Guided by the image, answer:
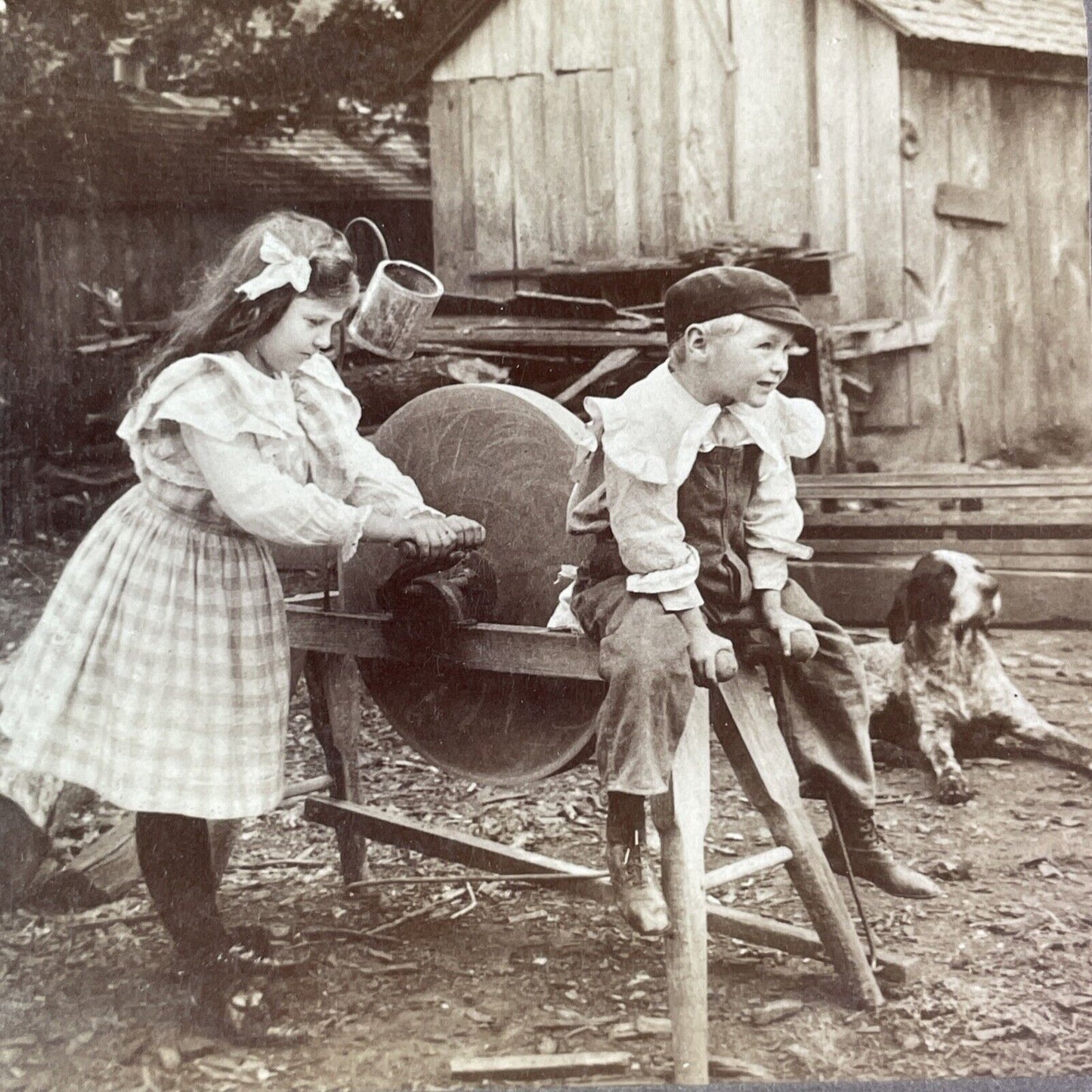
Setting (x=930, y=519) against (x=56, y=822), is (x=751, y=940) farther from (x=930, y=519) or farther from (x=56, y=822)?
(x=56, y=822)

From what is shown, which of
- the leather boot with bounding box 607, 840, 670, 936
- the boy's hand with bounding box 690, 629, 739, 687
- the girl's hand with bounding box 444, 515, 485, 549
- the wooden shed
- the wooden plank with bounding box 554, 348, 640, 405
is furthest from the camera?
the wooden plank with bounding box 554, 348, 640, 405

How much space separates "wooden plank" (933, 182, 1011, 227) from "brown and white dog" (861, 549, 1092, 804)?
711mm

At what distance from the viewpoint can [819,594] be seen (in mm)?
2996

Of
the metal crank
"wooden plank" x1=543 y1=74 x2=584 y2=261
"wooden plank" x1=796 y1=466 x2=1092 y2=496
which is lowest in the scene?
the metal crank

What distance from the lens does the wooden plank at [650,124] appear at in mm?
2607

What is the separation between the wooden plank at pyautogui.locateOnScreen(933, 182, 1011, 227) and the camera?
2547mm

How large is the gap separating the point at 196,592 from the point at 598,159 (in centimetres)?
134

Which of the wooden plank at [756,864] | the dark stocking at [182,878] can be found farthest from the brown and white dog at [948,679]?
the dark stocking at [182,878]

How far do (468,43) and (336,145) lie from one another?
0.38 metres

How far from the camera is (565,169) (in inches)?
113

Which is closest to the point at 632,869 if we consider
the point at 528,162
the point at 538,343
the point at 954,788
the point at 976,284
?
the point at 954,788

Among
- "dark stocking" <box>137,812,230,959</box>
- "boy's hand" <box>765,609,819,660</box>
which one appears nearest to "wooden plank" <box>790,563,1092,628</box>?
"boy's hand" <box>765,609,819,660</box>

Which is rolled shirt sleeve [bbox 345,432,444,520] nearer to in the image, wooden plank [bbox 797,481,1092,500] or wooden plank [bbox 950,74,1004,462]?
wooden plank [bbox 797,481,1092,500]

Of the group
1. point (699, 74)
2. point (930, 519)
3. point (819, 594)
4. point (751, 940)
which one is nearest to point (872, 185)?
point (699, 74)
